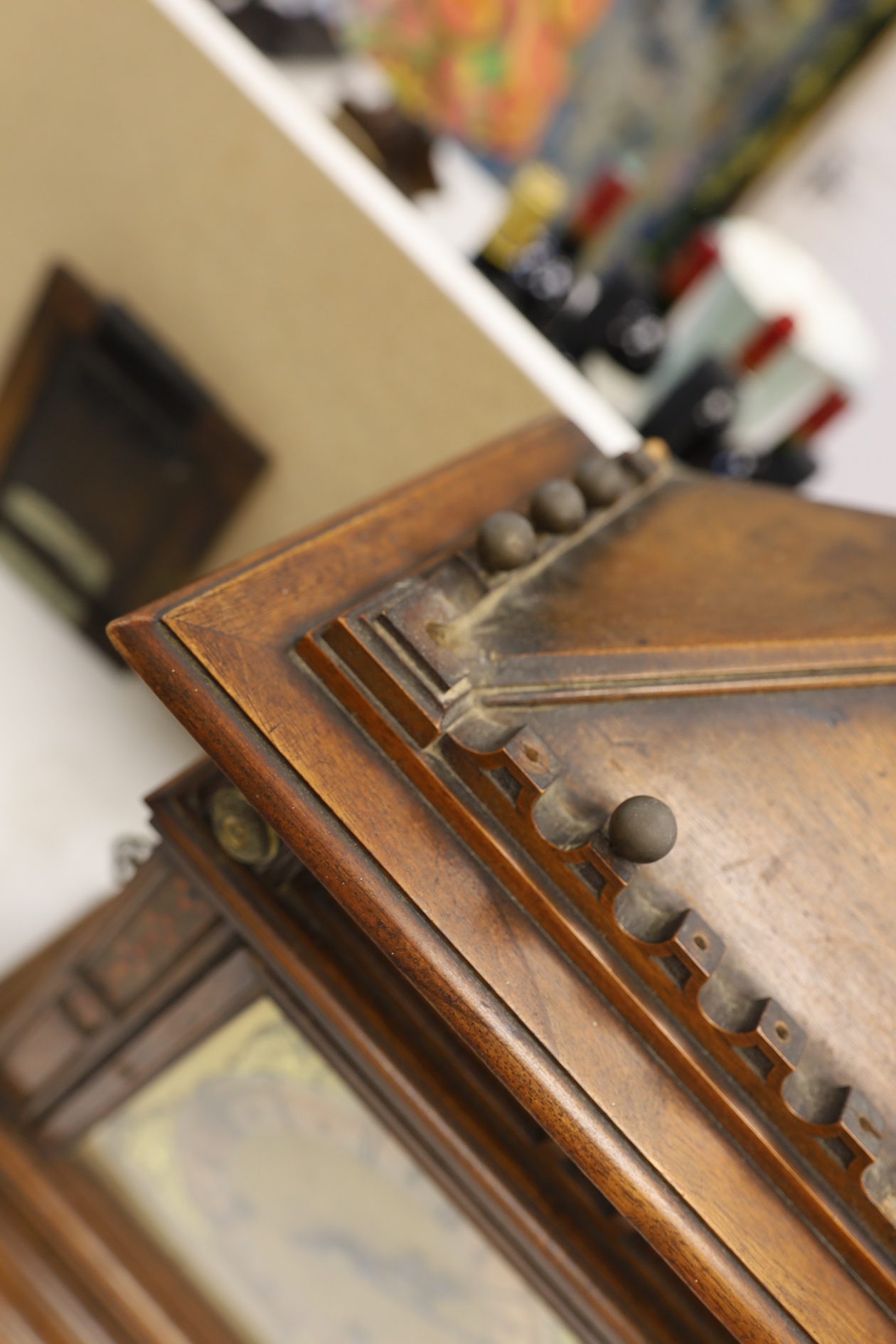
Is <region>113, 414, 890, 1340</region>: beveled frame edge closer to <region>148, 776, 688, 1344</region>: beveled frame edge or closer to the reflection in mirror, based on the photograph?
<region>148, 776, 688, 1344</region>: beveled frame edge

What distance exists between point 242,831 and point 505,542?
24 cm

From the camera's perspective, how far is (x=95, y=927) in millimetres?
768

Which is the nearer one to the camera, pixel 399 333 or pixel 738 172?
pixel 399 333

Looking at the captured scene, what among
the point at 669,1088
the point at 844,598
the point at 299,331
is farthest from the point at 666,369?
the point at 669,1088

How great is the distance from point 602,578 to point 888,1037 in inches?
11.8

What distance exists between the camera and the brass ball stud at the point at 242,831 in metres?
0.59

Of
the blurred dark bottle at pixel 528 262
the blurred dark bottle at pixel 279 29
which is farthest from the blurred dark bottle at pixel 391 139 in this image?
the blurred dark bottle at pixel 279 29

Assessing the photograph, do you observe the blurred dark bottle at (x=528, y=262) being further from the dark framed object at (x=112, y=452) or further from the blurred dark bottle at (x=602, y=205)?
the dark framed object at (x=112, y=452)

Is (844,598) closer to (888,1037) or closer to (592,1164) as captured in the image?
(888,1037)

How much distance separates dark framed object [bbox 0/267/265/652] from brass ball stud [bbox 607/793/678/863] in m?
0.94

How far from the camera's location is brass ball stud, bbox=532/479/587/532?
564 millimetres

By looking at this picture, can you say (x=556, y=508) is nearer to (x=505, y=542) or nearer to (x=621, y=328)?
(x=505, y=542)

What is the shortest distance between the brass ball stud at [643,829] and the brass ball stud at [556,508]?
0.19 metres

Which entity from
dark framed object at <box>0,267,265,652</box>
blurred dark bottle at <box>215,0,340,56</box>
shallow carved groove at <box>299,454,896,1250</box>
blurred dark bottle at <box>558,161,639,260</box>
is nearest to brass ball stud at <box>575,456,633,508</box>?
shallow carved groove at <box>299,454,896,1250</box>
